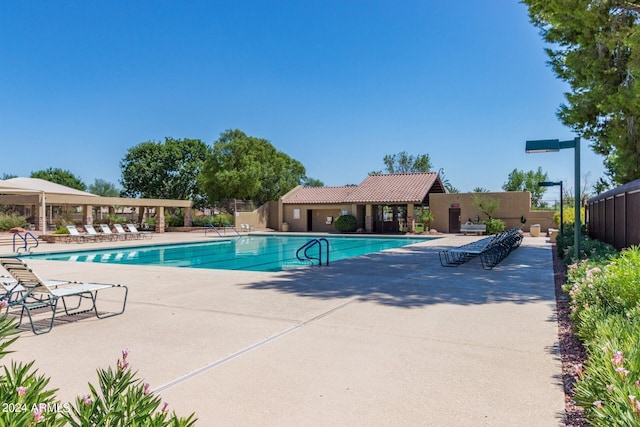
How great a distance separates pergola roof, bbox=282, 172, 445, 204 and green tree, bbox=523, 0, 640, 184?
682 inches

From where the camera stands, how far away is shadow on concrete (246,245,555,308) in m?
7.55

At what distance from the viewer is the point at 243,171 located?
34906 millimetres

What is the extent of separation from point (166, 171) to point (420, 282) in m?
41.4

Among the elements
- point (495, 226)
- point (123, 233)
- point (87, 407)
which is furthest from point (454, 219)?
point (87, 407)

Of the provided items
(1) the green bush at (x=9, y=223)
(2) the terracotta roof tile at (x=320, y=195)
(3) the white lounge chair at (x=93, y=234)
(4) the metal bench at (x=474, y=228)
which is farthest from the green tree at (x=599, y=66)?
(1) the green bush at (x=9, y=223)

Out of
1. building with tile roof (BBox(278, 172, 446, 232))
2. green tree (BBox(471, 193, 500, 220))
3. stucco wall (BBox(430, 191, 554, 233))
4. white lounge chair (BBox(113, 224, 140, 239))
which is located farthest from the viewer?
building with tile roof (BBox(278, 172, 446, 232))

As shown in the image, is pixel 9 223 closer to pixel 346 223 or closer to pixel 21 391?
pixel 346 223

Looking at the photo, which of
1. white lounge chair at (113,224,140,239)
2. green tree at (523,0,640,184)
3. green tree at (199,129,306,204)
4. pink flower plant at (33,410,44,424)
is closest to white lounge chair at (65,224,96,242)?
white lounge chair at (113,224,140,239)

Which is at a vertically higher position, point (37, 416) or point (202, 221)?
point (202, 221)

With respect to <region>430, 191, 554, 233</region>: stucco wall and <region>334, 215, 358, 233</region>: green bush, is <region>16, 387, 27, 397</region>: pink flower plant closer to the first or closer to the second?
<region>334, 215, 358, 233</region>: green bush

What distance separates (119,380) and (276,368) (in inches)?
89.0

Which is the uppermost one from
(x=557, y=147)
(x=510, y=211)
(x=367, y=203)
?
(x=557, y=147)

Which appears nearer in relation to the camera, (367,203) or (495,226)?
(495,226)

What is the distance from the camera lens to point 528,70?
16203mm
